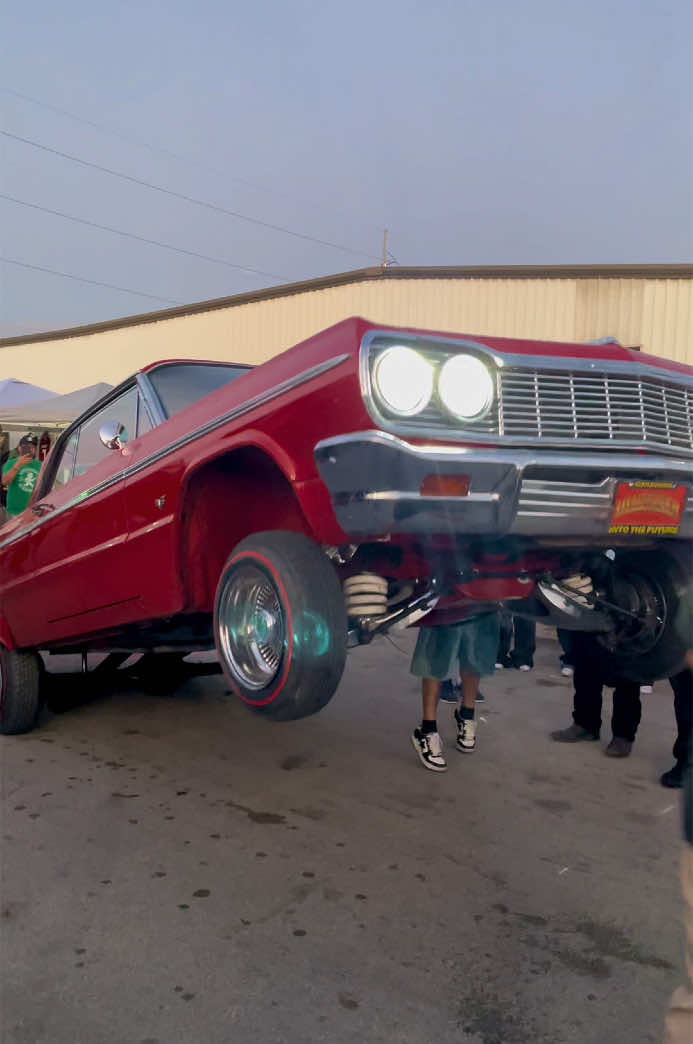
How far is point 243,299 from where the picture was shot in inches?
675

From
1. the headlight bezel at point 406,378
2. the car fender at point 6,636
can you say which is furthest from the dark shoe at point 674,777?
the car fender at point 6,636

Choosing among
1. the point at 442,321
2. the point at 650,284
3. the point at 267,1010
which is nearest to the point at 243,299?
the point at 442,321

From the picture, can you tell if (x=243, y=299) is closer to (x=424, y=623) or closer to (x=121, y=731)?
(x=121, y=731)

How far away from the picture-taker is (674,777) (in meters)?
4.10

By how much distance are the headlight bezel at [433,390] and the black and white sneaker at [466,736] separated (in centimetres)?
244

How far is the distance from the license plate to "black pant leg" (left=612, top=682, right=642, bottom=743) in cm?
202

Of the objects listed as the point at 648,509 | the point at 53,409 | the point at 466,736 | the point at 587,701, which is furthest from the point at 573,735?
the point at 53,409

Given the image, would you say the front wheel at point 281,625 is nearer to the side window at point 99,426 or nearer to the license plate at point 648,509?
the license plate at point 648,509

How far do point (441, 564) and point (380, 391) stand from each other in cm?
74

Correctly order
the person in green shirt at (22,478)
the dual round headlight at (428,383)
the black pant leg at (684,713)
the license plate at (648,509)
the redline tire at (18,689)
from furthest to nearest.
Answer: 1. the person in green shirt at (22,478)
2. the redline tire at (18,689)
3. the black pant leg at (684,713)
4. the license plate at (648,509)
5. the dual round headlight at (428,383)

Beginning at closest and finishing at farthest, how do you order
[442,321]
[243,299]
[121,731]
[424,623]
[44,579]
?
[424,623], [44,579], [121,731], [442,321], [243,299]

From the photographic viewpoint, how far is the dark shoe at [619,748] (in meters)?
4.54

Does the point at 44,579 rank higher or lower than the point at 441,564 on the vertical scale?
lower

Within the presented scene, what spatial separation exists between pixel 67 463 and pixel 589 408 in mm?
2947
